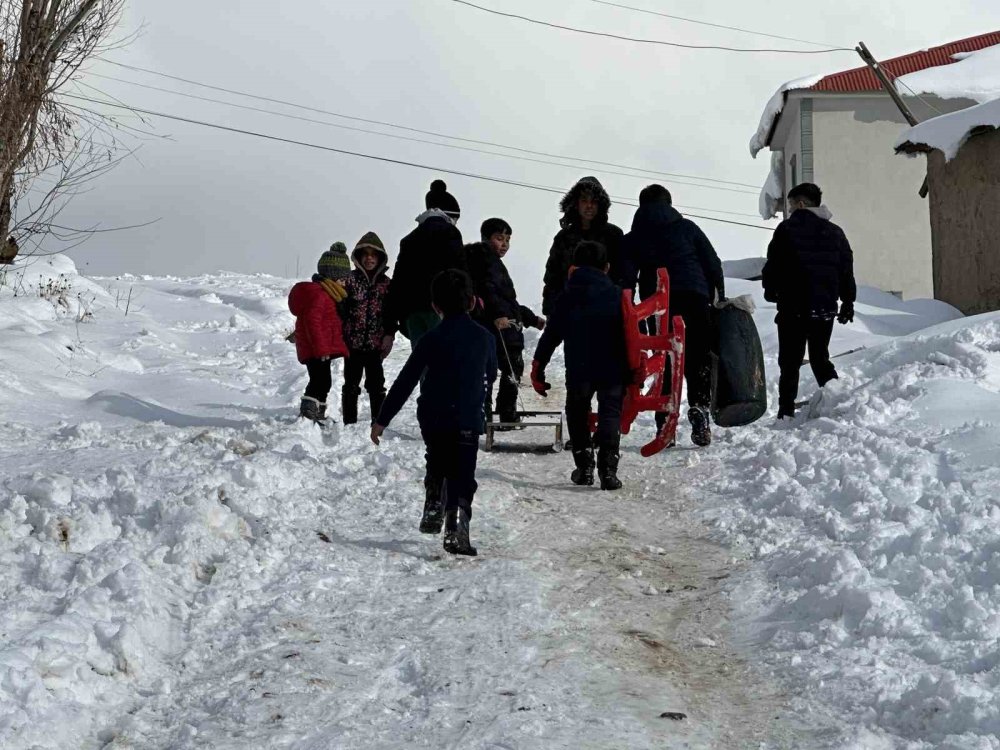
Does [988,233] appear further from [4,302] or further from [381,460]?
[4,302]

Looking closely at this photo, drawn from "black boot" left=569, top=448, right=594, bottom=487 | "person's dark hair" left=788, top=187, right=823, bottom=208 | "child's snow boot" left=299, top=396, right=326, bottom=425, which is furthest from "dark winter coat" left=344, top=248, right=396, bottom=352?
"person's dark hair" left=788, top=187, right=823, bottom=208

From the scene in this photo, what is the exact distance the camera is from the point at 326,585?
5.88 metres

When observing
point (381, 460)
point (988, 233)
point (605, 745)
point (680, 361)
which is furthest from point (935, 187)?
point (605, 745)

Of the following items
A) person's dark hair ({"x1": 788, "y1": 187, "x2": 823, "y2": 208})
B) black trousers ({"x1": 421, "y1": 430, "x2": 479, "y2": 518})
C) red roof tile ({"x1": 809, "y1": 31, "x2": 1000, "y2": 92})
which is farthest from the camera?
red roof tile ({"x1": 809, "y1": 31, "x2": 1000, "y2": 92})

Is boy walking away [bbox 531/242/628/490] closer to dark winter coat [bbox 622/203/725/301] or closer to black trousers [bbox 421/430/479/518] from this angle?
dark winter coat [bbox 622/203/725/301]

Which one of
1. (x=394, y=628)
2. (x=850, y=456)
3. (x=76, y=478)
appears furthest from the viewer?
(x=850, y=456)

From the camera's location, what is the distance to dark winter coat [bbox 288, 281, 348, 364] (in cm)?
1061

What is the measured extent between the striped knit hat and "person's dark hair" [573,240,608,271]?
9.47ft

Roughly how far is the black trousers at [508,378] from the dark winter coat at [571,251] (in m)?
0.67

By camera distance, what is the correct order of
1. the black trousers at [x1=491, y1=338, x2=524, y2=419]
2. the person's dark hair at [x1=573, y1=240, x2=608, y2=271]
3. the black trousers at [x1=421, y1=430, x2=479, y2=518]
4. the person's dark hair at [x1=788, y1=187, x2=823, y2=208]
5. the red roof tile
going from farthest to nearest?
the red roof tile, the black trousers at [x1=491, y1=338, x2=524, y2=419], the person's dark hair at [x1=788, y1=187, x2=823, y2=208], the person's dark hair at [x1=573, y1=240, x2=608, y2=271], the black trousers at [x1=421, y1=430, x2=479, y2=518]

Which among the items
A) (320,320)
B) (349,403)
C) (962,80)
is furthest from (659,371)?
(962,80)

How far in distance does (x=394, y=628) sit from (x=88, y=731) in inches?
57.1

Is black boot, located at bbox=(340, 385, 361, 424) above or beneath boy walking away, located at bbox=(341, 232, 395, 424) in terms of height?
beneath

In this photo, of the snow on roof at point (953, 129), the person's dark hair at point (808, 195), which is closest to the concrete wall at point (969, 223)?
the snow on roof at point (953, 129)
